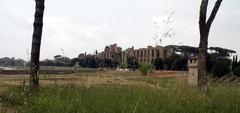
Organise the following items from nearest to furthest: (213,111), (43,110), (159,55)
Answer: (159,55), (43,110), (213,111)

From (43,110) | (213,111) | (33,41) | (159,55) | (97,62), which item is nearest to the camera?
(159,55)

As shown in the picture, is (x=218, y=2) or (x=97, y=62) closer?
(x=97, y=62)

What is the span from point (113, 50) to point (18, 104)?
230 centimetres

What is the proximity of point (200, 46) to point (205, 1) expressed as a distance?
64.5 inches

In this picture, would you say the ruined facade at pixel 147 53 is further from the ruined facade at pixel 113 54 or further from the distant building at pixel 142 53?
the ruined facade at pixel 113 54

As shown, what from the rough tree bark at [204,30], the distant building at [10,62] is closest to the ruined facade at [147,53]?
the distant building at [10,62]

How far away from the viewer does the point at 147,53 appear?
5.12m

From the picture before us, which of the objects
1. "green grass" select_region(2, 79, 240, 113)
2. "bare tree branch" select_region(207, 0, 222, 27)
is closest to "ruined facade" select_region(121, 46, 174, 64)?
"green grass" select_region(2, 79, 240, 113)

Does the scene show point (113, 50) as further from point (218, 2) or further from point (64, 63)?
point (218, 2)

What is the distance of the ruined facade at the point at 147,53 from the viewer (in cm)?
449

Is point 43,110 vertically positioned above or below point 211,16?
below

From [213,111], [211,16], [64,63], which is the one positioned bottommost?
[213,111]

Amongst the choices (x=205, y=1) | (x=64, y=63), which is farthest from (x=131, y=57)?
(x=205, y=1)

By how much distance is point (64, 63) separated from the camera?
4770 mm
